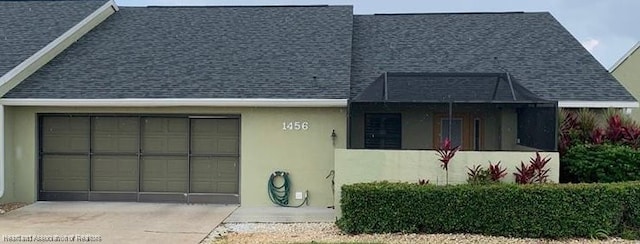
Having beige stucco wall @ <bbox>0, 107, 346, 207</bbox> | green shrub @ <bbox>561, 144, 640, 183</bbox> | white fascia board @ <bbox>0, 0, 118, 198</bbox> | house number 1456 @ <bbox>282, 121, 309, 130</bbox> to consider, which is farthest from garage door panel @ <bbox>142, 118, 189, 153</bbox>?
green shrub @ <bbox>561, 144, 640, 183</bbox>

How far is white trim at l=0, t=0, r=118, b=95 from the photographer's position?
11.6 m

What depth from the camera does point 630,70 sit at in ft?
56.3

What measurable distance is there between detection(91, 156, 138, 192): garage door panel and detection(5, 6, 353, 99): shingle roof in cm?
157

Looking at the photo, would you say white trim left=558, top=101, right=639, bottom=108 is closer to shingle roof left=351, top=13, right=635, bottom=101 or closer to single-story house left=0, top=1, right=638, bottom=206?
single-story house left=0, top=1, right=638, bottom=206

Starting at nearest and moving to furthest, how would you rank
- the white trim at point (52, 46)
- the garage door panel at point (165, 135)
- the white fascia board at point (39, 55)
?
the white fascia board at point (39, 55) < the white trim at point (52, 46) < the garage door panel at point (165, 135)

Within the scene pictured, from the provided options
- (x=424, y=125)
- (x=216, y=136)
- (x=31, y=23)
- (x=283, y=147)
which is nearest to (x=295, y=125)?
(x=283, y=147)

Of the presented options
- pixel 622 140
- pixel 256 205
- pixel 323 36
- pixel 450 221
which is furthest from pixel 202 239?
pixel 622 140

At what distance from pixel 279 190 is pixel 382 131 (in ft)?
9.35

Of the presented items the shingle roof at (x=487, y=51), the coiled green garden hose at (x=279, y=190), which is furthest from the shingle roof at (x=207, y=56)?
the coiled green garden hose at (x=279, y=190)

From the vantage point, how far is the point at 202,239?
8586 mm

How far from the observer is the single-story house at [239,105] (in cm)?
1139

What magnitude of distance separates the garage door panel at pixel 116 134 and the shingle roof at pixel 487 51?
5.06 metres

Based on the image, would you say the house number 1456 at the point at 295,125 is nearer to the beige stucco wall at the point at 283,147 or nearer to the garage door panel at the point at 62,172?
the beige stucco wall at the point at 283,147

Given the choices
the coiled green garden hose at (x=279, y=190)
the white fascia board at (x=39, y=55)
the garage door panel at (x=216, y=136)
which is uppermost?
the white fascia board at (x=39, y=55)
